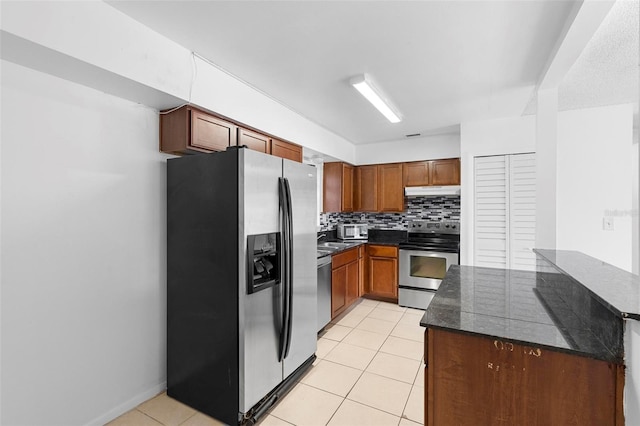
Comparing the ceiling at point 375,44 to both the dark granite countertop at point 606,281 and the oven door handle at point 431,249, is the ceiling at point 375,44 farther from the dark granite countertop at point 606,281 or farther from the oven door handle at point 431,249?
the oven door handle at point 431,249

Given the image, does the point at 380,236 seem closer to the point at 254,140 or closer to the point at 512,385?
the point at 254,140

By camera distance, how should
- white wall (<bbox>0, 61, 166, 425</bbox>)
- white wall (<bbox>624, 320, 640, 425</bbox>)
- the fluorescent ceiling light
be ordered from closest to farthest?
white wall (<bbox>624, 320, 640, 425</bbox>)
white wall (<bbox>0, 61, 166, 425</bbox>)
the fluorescent ceiling light

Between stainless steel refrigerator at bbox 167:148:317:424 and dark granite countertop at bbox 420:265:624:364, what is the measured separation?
1095 mm

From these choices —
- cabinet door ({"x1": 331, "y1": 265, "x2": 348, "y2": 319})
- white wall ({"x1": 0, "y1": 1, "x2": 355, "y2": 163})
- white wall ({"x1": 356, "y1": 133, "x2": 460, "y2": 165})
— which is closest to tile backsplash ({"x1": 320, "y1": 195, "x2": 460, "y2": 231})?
white wall ({"x1": 356, "y1": 133, "x2": 460, "y2": 165})

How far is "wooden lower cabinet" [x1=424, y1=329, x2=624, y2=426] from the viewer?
1017 millimetres

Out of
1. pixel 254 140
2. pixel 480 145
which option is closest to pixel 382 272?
pixel 480 145

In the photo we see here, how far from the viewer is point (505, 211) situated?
3.56m

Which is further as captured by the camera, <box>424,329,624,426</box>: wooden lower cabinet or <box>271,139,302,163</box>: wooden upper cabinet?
<box>271,139,302,163</box>: wooden upper cabinet

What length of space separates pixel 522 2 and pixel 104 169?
105 inches

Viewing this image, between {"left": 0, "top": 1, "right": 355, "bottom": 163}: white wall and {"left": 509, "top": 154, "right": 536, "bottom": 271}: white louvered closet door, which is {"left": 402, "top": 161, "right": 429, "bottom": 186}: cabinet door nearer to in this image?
{"left": 509, "top": 154, "right": 536, "bottom": 271}: white louvered closet door

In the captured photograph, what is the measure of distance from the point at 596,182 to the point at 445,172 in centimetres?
161

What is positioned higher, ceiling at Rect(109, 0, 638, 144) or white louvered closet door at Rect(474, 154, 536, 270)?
ceiling at Rect(109, 0, 638, 144)

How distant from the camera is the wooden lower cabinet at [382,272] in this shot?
4215mm

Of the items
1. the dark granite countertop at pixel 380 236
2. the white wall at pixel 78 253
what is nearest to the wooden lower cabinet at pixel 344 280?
the dark granite countertop at pixel 380 236
